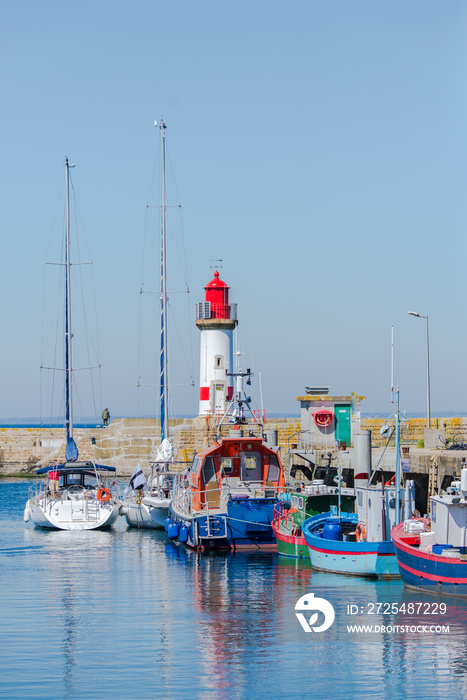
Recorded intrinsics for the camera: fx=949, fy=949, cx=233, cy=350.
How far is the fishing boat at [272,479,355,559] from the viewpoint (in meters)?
27.1

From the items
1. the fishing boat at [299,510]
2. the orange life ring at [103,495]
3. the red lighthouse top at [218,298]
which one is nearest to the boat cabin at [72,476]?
the orange life ring at [103,495]

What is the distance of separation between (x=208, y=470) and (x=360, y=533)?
7618mm

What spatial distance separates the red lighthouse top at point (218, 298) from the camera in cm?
5409

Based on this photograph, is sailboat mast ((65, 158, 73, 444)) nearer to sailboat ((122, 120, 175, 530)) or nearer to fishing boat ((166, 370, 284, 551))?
sailboat ((122, 120, 175, 530))

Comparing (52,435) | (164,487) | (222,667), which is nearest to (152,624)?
(222,667)

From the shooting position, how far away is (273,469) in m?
31.6

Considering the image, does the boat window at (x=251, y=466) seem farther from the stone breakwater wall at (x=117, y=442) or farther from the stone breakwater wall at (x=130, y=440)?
the stone breakwater wall at (x=117, y=442)

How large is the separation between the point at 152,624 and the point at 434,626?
5693 mm

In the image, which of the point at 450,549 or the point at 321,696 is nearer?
the point at 321,696

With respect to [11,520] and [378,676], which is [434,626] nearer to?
[378,676]

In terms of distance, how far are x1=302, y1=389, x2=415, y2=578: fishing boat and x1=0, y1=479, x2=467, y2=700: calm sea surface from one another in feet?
1.48

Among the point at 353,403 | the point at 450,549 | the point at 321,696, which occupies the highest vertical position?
the point at 353,403

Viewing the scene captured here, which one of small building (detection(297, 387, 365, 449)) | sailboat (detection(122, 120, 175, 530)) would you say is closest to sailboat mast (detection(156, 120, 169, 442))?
sailboat (detection(122, 120, 175, 530))

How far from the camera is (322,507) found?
1253 inches
